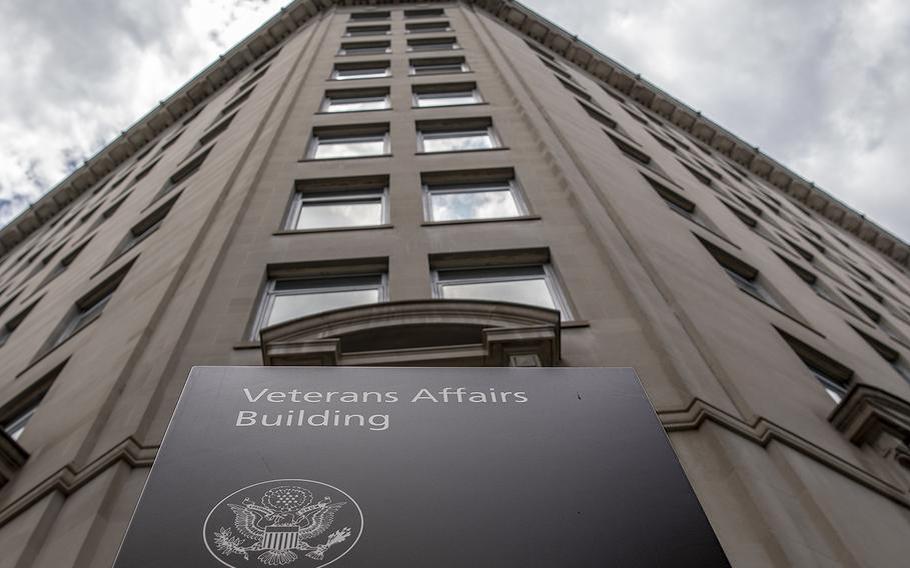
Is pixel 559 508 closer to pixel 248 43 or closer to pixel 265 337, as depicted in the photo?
pixel 265 337

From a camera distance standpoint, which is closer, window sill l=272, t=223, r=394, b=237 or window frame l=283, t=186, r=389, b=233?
window sill l=272, t=223, r=394, b=237

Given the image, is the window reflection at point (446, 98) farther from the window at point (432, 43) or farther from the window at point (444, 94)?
the window at point (432, 43)

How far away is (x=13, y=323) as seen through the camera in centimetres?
2034

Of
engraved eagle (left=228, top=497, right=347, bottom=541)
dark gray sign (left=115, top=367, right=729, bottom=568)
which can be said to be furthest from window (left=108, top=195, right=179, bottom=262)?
engraved eagle (left=228, top=497, right=347, bottom=541)

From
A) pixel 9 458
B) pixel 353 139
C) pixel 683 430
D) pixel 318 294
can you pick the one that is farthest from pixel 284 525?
pixel 353 139

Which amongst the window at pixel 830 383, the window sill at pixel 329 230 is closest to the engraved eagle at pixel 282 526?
the window sill at pixel 329 230

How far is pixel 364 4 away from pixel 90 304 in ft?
85.2

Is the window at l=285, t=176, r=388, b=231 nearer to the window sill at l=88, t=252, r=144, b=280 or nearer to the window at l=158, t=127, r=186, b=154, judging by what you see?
the window sill at l=88, t=252, r=144, b=280

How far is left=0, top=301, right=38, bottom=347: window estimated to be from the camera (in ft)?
66.5

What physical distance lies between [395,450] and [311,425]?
94cm

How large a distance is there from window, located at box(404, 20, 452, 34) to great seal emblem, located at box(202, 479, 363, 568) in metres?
28.0

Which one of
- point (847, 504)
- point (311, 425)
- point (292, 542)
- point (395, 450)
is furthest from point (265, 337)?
point (847, 504)

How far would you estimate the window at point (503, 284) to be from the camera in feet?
41.7

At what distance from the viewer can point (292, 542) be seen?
244 inches
